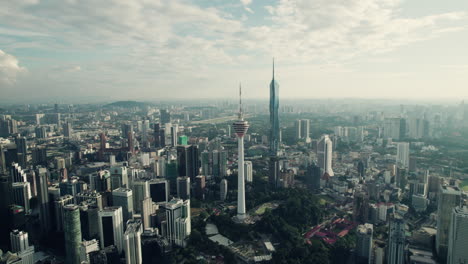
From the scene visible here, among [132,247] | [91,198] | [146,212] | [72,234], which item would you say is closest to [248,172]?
[146,212]

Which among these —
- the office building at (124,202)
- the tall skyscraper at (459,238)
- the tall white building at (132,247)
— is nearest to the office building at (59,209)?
the office building at (124,202)

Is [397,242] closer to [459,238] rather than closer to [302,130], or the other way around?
[459,238]

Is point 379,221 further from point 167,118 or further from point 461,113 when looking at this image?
point 167,118

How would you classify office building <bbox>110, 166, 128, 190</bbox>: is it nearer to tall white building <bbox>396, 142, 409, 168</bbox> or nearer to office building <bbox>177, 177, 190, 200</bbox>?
office building <bbox>177, 177, 190, 200</bbox>

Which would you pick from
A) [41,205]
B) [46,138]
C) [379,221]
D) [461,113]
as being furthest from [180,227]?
[461,113]

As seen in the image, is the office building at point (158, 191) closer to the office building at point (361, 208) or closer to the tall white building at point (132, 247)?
the tall white building at point (132, 247)

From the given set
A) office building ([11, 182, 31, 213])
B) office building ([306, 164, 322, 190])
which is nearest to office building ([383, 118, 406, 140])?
office building ([306, 164, 322, 190])
